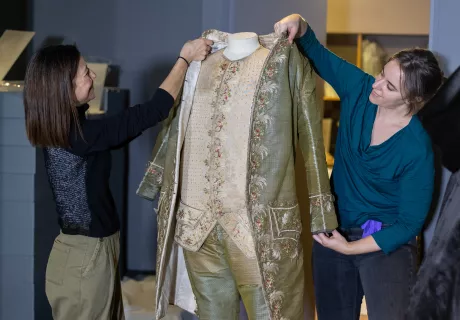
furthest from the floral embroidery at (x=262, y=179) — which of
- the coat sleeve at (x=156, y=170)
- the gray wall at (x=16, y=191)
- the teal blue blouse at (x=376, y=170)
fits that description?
the gray wall at (x=16, y=191)

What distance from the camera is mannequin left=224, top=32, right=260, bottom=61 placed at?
2.41m

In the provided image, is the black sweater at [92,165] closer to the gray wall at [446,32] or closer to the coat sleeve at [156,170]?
the coat sleeve at [156,170]

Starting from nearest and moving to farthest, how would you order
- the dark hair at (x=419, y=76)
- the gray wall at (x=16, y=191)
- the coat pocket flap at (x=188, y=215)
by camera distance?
the dark hair at (x=419, y=76) → the coat pocket flap at (x=188, y=215) → the gray wall at (x=16, y=191)

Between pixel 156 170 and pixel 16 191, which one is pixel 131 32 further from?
pixel 156 170

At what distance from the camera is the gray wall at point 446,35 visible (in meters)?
2.29

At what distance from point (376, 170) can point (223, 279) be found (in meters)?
0.66

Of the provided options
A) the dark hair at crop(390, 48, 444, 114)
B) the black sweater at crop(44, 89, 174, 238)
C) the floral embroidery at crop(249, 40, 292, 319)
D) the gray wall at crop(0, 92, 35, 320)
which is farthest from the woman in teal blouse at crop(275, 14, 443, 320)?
the gray wall at crop(0, 92, 35, 320)

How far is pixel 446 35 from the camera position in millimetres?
2312

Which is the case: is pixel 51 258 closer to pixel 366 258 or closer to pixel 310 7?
pixel 366 258

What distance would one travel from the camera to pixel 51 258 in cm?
250

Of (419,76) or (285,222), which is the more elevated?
(419,76)

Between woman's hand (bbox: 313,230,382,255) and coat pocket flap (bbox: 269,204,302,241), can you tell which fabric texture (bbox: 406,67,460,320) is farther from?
coat pocket flap (bbox: 269,204,302,241)

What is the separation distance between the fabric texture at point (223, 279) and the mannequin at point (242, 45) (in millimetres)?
605

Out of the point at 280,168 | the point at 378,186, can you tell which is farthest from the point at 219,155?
the point at 378,186
